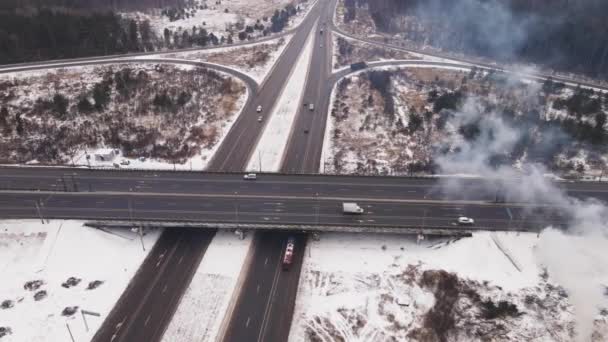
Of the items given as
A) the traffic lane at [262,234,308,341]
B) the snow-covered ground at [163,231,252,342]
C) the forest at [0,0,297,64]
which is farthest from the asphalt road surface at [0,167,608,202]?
the forest at [0,0,297,64]

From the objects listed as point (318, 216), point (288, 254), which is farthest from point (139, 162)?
point (288, 254)

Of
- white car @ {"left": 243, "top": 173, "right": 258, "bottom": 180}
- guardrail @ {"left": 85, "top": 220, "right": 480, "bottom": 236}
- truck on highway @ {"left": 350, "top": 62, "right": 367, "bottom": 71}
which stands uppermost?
truck on highway @ {"left": 350, "top": 62, "right": 367, "bottom": 71}

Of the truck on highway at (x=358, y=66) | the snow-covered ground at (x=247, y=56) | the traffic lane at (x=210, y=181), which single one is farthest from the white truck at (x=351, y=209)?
the truck on highway at (x=358, y=66)

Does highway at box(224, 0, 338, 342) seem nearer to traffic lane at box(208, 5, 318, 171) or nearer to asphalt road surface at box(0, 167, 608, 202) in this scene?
asphalt road surface at box(0, 167, 608, 202)

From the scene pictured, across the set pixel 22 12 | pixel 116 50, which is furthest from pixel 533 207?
pixel 22 12

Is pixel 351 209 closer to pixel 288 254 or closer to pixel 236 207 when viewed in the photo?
pixel 288 254

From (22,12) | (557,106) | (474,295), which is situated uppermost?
(22,12)

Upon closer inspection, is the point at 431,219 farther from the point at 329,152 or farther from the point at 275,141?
the point at 275,141
